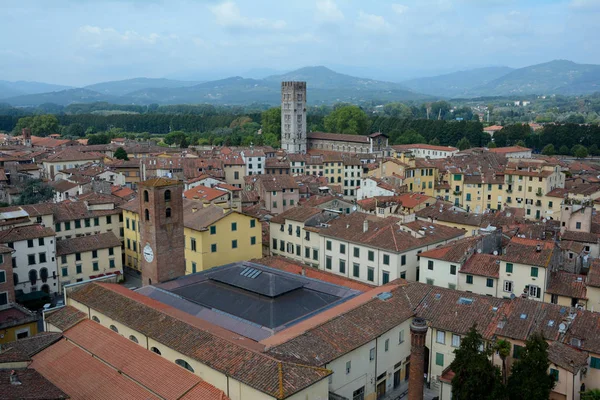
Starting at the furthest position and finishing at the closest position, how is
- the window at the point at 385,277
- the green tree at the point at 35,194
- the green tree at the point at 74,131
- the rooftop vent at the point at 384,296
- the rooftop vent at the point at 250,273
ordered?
the green tree at the point at 74,131
the green tree at the point at 35,194
the window at the point at 385,277
the rooftop vent at the point at 250,273
the rooftop vent at the point at 384,296

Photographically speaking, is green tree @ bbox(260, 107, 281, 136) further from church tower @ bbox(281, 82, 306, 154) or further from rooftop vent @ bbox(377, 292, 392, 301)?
rooftop vent @ bbox(377, 292, 392, 301)

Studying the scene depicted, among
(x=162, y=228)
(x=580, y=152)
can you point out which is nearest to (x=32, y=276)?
(x=162, y=228)

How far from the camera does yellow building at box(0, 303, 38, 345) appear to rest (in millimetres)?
33656

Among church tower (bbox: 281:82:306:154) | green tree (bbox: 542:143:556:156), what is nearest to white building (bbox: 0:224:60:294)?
church tower (bbox: 281:82:306:154)

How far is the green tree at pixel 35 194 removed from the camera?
207 feet

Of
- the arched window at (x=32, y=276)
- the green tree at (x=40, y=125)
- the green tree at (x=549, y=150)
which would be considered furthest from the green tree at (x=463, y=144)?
the green tree at (x=40, y=125)

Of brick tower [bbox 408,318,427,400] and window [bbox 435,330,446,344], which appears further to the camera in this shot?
window [bbox 435,330,446,344]

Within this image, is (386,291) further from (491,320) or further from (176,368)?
(176,368)

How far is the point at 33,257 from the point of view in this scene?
4225 centimetres

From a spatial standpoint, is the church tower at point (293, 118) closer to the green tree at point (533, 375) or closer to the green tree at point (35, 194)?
the green tree at point (35, 194)

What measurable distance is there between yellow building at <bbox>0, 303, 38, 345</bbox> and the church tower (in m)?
96.3

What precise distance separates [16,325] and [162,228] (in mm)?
10653

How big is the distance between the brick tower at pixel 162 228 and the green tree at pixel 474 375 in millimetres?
18403

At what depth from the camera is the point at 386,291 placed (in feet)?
102
